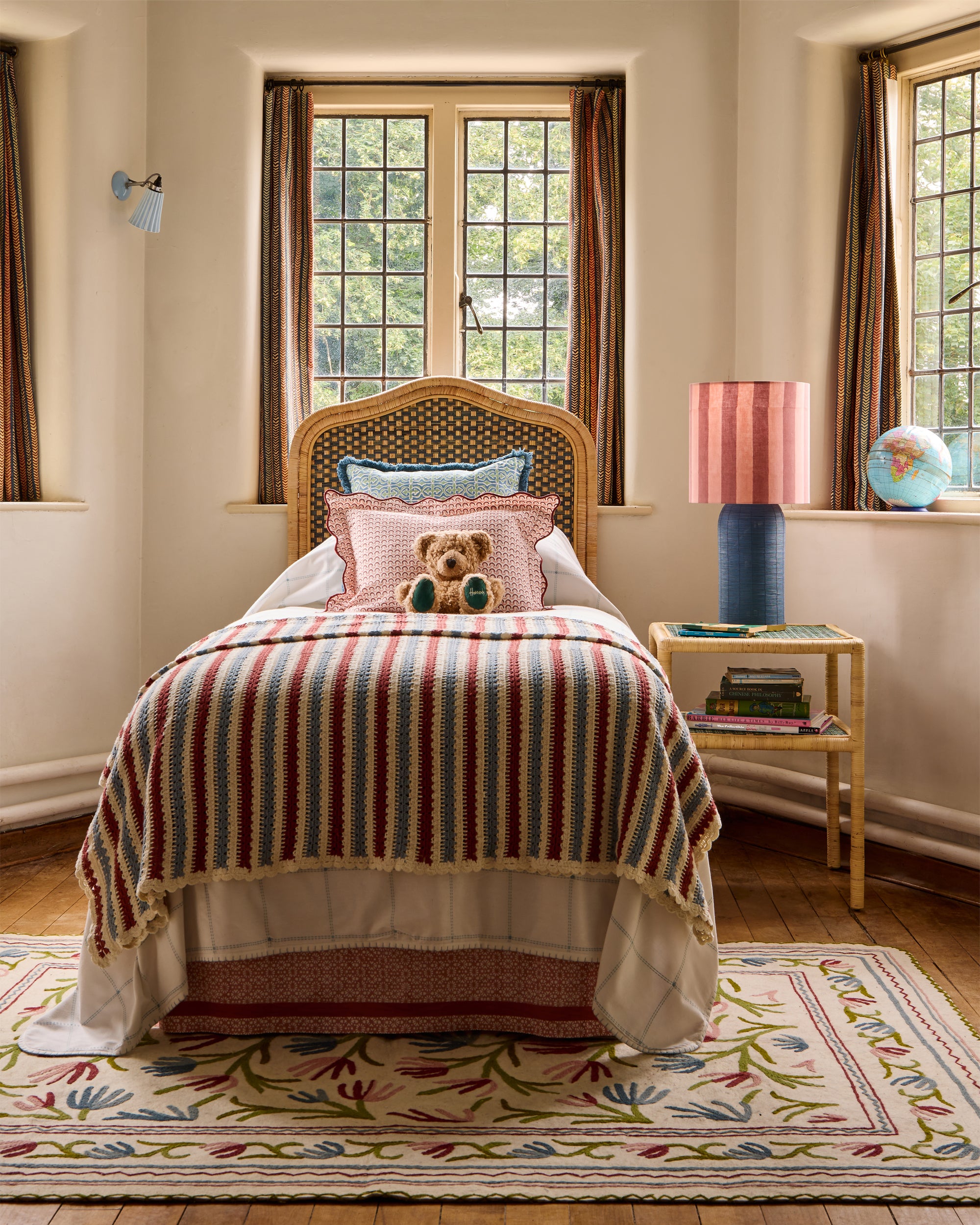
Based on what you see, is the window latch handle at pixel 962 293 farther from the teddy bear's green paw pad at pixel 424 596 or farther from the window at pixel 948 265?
the teddy bear's green paw pad at pixel 424 596

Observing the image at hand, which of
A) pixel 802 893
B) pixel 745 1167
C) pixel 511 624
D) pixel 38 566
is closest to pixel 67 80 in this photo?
pixel 38 566

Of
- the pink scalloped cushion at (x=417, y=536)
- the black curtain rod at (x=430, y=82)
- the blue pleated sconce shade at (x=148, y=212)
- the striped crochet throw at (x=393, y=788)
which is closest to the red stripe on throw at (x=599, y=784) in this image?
the striped crochet throw at (x=393, y=788)

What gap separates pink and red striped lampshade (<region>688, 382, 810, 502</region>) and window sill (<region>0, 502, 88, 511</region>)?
6.67 ft

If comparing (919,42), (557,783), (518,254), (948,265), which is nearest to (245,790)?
(557,783)

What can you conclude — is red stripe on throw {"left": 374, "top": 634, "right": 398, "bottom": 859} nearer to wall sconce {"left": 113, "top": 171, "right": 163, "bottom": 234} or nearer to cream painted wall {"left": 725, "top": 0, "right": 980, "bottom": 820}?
cream painted wall {"left": 725, "top": 0, "right": 980, "bottom": 820}

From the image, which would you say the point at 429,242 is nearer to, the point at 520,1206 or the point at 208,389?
the point at 208,389

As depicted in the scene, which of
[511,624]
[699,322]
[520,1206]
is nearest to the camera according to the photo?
[520,1206]

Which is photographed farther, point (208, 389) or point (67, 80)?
point (208, 389)

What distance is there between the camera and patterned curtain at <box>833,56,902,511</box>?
364 centimetres

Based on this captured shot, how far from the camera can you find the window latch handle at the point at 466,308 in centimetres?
412

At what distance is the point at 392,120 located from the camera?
162 inches

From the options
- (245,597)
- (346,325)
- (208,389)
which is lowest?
(245,597)

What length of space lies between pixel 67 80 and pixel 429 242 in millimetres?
1296

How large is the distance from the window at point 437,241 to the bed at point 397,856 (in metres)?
2.20
